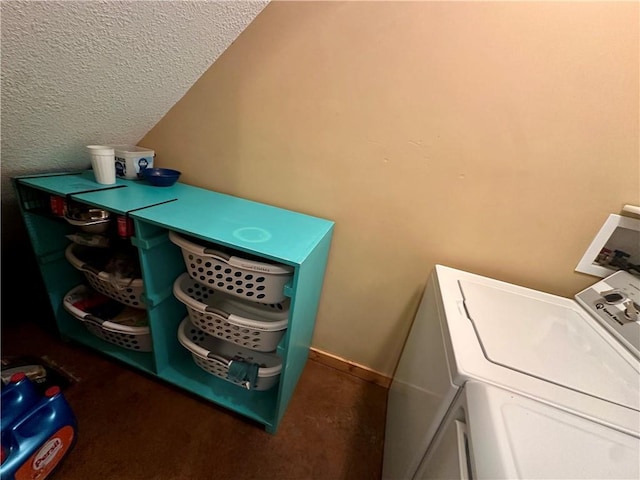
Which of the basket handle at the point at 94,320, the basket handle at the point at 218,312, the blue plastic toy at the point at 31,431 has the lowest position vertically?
the blue plastic toy at the point at 31,431

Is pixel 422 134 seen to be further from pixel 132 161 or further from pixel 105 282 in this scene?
pixel 105 282

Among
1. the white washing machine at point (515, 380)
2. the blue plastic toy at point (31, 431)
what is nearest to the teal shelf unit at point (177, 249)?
the blue plastic toy at point (31, 431)

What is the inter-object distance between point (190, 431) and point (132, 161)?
1.12 meters

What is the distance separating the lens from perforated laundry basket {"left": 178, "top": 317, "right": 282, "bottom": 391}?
101 cm

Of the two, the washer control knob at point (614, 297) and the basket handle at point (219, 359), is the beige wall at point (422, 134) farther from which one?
the basket handle at point (219, 359)

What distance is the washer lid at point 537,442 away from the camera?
1.25 ft

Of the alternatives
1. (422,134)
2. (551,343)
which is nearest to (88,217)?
(422,134)

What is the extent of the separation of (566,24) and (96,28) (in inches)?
47.6

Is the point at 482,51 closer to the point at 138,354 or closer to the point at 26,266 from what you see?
the point at 138,354

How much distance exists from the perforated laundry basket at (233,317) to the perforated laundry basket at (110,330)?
0.27 meters

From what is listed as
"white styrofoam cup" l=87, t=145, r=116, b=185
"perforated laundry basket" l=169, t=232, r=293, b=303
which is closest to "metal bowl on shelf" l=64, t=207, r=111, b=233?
"white styrofoam cup" l=87, t=145, r=116, b=185

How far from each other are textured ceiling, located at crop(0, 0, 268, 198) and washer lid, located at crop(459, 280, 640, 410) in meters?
1.16

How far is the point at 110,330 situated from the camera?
1.10m

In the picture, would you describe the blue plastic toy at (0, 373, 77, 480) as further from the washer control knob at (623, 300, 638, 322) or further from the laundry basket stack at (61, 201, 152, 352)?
the washer control knob at (623, 300, 638, 322)
